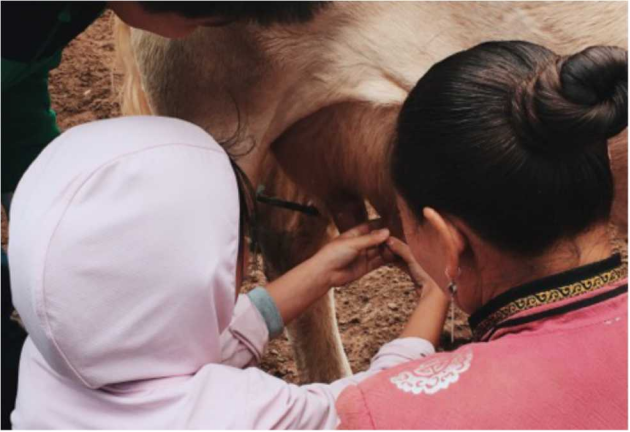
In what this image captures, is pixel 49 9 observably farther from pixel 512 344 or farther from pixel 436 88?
pixel 512 344

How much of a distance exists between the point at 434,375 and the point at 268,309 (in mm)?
389

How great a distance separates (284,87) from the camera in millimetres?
1228

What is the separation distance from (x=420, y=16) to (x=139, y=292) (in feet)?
1.71

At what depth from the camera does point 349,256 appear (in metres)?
1.24

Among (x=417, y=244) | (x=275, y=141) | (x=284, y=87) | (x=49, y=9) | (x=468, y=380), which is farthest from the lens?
(x=275, y=141)

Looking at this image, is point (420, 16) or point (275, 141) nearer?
point (420, 16)

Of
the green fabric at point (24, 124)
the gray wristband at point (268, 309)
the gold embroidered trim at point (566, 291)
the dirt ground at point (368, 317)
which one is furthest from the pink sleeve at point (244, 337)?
the dirt ground at point (368, 317)

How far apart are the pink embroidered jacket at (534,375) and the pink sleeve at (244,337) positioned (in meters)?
0.30

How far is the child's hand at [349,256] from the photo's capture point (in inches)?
48.5

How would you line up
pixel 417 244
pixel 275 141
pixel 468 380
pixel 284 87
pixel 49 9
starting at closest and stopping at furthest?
1. pixel 468 380
2. pixel 417 244
3. pixel 49 9
4. pixel 284 87
5. pixel 275 141

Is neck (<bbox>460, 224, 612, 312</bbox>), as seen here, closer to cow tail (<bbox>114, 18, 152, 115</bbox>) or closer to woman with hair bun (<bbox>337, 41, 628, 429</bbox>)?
woman with hair bun (<bbox>337, 41, 628, 429</bbox>)

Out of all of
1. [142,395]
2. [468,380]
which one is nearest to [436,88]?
[468,380]

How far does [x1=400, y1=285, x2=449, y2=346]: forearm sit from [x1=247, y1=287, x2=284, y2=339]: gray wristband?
16cm

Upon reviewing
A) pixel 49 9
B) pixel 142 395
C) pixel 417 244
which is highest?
pixel 49 9
